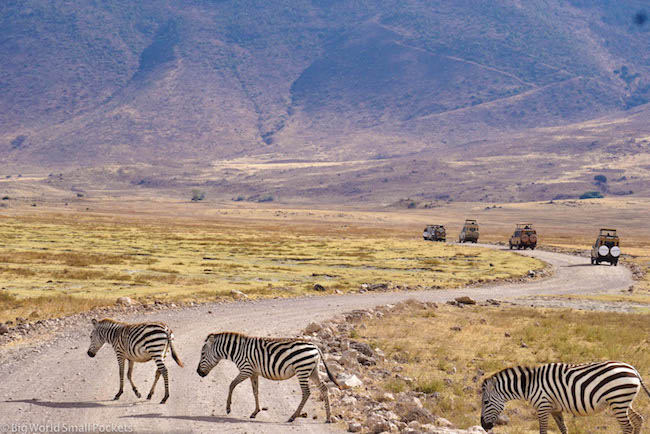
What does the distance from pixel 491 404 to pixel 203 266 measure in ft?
139

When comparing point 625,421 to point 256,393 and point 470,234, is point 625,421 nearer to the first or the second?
point 256,393

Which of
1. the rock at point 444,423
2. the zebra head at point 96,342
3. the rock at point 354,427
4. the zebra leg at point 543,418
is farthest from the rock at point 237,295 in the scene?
the zebra leg at point 543,418

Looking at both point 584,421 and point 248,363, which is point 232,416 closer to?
point 248,363

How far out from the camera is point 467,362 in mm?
21625

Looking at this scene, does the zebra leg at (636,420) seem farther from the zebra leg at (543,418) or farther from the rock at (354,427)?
the rock at (354,427)

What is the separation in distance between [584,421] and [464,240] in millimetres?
78025

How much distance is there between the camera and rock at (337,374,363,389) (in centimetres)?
1781

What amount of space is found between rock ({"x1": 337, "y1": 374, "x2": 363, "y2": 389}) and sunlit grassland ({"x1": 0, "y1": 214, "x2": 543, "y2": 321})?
15235 millimetres

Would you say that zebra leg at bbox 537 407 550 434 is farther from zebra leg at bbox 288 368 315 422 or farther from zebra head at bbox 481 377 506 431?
zebra leg at bbox 288 368 315 422

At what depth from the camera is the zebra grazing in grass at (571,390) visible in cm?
1241

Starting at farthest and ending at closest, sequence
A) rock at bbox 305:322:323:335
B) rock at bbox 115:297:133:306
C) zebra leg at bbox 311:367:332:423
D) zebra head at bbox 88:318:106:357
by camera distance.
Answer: rock at bbox 115:297:133:306, rock at bbox 305:322:323:335, zebra head at bbox 88:318:106:357, zebra leg at bbox 311:367:332:423

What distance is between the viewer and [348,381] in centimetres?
1797

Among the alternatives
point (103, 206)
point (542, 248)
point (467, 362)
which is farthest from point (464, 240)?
point (103, 206)

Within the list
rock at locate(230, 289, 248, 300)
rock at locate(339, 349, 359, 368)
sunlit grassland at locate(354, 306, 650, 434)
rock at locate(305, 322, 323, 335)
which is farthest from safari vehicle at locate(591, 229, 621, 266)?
rock at locate(339, 349, 359, 368)
